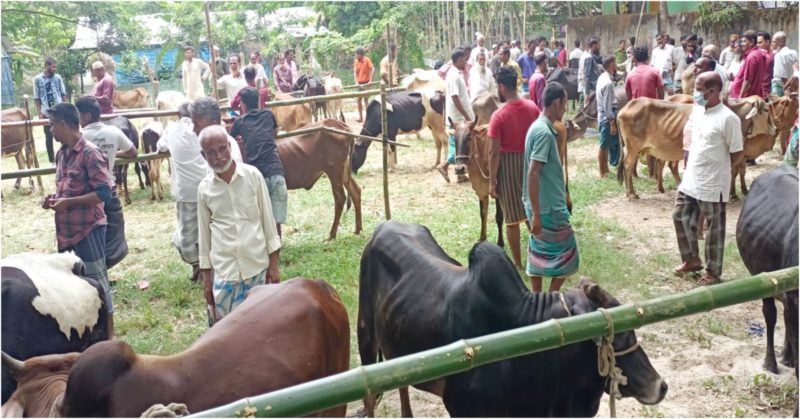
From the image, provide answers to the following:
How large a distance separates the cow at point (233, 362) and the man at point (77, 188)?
1.95 meters

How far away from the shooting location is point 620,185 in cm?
1044

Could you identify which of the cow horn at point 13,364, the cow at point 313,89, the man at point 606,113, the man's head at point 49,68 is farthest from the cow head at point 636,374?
the cow at point 313,89

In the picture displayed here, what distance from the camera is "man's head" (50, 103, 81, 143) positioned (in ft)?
16.5

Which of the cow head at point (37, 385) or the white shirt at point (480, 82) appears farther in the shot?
the white shirt at point (480, 82)

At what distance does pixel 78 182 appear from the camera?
513 cm

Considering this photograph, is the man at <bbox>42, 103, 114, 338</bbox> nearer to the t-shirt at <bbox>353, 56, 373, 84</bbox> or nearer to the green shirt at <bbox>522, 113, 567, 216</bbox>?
the green shirt at <bbox>522, 113, 567, 216</bbox>

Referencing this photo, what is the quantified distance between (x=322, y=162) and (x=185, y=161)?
2455 mm

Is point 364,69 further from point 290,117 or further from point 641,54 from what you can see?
point 641,54

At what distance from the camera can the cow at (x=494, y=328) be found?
3.14 metres

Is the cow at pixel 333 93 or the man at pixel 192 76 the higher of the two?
the man at pixel 192 76

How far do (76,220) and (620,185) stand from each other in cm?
761

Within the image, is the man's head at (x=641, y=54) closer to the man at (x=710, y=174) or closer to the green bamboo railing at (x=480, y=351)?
the man at (x=710, y=174)

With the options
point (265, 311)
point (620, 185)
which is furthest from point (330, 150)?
point (265, 311)

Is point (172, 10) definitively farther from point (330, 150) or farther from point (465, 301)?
point (465, 301)
